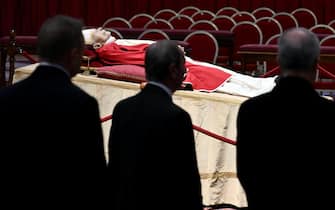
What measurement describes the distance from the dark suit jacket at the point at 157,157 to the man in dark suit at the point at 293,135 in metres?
0.22

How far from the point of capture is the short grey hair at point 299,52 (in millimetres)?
2617

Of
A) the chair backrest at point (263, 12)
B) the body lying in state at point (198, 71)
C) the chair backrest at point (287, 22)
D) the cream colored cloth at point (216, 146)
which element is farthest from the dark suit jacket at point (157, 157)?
the chair backrest at point (263, 12)

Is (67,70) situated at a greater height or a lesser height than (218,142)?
greater

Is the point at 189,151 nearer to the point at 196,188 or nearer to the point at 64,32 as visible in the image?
the point at 196,188

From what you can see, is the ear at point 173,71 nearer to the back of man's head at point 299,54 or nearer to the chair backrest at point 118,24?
the back of man's head at point 299,54

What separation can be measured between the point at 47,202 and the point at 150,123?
0.45 metres

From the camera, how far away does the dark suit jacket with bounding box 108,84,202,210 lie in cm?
273

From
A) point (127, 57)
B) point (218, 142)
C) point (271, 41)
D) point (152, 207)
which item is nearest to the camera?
point (152, 207)

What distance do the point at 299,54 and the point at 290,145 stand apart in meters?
0.30

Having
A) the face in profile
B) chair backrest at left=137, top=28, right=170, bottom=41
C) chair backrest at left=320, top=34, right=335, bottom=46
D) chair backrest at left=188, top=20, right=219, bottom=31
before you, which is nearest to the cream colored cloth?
the face in profile

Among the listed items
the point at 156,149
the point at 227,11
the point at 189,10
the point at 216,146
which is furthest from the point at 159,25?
the point at 156,149

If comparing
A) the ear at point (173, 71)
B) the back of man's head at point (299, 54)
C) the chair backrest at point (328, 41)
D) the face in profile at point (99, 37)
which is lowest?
the chair backrest at point (328, 41)

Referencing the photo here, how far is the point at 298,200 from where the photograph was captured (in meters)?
2.66

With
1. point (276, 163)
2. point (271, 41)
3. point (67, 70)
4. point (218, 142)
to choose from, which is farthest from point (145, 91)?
point (271, 41)
